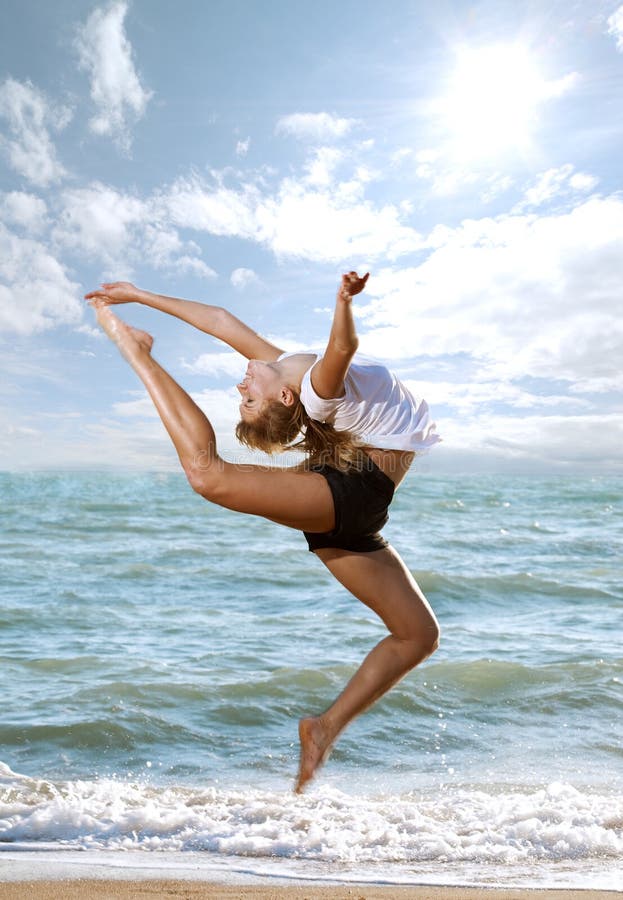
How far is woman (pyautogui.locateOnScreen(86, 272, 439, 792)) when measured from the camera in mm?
3307

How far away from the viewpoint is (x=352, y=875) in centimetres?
355

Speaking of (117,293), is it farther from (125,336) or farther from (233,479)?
(233,479)

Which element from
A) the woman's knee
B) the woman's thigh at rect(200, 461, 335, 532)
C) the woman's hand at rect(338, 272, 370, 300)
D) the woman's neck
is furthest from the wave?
the woman's hand at rect(338, 272, 370, 300)

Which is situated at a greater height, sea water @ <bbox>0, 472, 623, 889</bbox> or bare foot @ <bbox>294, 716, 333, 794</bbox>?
bare foot @ <bbox>294, 716, 333, 794</bbox>

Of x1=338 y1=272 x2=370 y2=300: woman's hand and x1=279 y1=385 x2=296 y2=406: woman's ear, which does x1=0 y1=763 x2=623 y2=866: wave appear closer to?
x1=279 y1=385 x2=296 y2=406: woman's ear

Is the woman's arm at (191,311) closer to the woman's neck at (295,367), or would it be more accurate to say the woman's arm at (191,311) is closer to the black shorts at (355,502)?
the woman's neck at (295,367)

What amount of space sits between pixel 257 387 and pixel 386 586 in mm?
950

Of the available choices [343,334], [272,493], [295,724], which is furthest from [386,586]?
[295,724]

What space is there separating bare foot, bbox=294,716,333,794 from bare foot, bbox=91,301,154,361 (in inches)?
66.1

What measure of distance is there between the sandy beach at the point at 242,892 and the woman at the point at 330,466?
2.03 ft

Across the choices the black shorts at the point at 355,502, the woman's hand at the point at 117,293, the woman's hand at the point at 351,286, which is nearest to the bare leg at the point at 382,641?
→ the black shorts at the point at 355,502

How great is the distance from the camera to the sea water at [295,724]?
13.0ft

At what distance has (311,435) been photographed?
3.49 m

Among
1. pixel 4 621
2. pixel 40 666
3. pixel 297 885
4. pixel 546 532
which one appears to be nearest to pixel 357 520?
pixel 297 885
